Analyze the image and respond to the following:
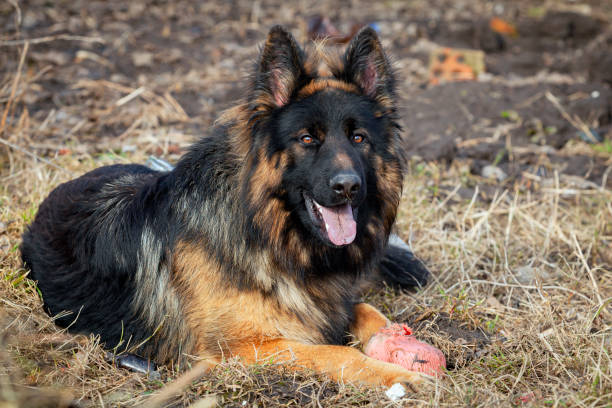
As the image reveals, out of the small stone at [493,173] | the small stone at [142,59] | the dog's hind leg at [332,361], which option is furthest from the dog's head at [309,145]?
the small stone at [142,59]

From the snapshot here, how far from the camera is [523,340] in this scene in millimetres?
3867

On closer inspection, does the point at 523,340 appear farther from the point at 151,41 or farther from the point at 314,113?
the point at 151,41

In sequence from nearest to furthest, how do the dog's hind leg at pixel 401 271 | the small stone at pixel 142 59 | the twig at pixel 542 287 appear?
1. the twig at pixel 542 287
2. the dog's hind leg at pixel 401 271
3. the small stone at pixel 142 59

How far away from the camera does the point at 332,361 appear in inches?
135

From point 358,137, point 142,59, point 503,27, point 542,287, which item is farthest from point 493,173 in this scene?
point 503,27

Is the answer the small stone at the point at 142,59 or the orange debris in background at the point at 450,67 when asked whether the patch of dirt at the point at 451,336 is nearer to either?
the orange debris in background at the point at 450,67

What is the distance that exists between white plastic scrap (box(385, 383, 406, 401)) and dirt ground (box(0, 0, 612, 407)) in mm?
47

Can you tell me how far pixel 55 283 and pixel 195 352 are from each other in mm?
1215

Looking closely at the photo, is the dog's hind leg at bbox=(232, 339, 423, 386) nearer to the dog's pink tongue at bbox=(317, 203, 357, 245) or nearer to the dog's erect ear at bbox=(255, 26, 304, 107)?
the dog's pink tongue at bbox=(317, 203, 357, 245)

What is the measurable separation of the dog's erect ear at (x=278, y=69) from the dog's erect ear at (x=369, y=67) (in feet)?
1.17

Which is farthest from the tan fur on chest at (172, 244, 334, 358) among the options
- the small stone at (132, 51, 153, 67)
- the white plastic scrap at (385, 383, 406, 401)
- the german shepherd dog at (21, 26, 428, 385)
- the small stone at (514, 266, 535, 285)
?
the small stone at (132, 51, 153, 67)

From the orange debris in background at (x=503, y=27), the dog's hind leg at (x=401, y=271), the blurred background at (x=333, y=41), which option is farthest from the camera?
the orange debris in background at (x=503, y=27)

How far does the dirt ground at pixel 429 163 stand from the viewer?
3410 mm

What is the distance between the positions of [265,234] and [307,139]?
654 mm
